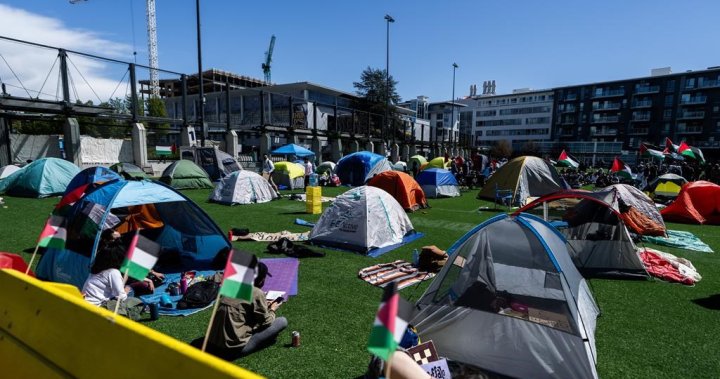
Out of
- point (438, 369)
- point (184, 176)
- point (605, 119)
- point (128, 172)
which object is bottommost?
point (438, 369)

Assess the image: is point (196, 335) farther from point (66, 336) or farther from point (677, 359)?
point (677, 359)

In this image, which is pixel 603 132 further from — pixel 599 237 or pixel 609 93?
pixel 599 237

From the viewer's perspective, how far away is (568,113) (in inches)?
2677

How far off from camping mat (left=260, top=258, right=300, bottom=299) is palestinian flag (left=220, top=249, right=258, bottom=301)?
3105mm

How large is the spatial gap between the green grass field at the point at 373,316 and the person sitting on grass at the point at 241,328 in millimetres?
136

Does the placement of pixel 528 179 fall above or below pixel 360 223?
above

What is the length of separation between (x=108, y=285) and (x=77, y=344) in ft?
10.8

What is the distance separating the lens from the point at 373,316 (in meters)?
4.99

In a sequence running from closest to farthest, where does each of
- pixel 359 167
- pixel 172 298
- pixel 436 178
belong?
pixel 172 298 → pixel 436 178 → pixel 359 167

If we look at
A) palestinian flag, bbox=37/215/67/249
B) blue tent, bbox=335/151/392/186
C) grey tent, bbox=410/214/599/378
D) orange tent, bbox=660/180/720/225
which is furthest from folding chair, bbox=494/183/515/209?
palestinian flag, bbox=37/215/67/249

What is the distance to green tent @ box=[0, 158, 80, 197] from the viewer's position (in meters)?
13.8

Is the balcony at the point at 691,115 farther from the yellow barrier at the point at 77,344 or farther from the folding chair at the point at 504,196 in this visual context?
the yellow barrier at the point at 77,344

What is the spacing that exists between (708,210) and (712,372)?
1111 cm

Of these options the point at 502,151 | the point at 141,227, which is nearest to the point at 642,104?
the point at 502,151
